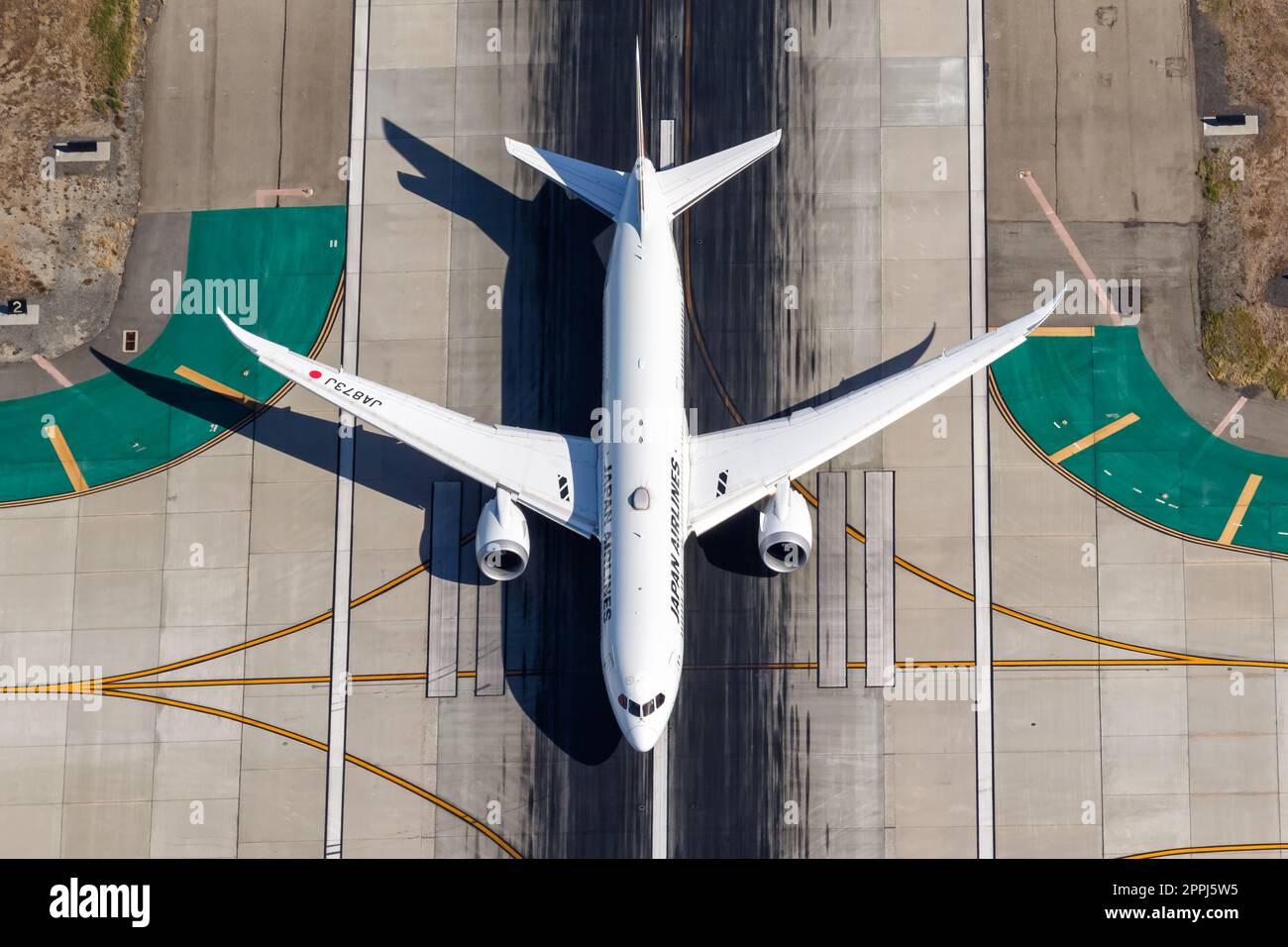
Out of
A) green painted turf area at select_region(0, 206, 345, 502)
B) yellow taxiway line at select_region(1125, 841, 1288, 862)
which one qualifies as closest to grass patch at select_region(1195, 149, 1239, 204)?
yellow taxiway line at select_region(1125, 841, 1288, 862)

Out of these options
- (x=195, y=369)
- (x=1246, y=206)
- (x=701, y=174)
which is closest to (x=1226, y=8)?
(x=1246, y=206)

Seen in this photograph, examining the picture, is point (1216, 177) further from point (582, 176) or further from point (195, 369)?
point (195, 369)

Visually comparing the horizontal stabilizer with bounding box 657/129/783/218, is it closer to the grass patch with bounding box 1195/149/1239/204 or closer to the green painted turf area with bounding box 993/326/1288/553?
the green painted turf area with bounding box 993/326/1288/553

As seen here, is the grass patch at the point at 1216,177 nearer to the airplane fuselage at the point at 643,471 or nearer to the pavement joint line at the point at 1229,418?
the pavement joint line at the point at 1229,418

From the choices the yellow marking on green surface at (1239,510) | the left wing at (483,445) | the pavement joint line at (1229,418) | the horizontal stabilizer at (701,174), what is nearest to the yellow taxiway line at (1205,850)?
the yellow marking on green surface at (1239,510)

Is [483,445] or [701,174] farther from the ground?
[701,174]

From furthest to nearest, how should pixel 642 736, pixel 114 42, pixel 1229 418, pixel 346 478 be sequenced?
pixel 114 42 → pixel 346 478 → pixel 1229 418 → pixel 642 736

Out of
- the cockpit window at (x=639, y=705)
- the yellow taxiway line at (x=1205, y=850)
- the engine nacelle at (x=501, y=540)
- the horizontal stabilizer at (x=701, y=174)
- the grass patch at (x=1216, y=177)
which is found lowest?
the yellow taxiway line at (x=1205, y=850)
